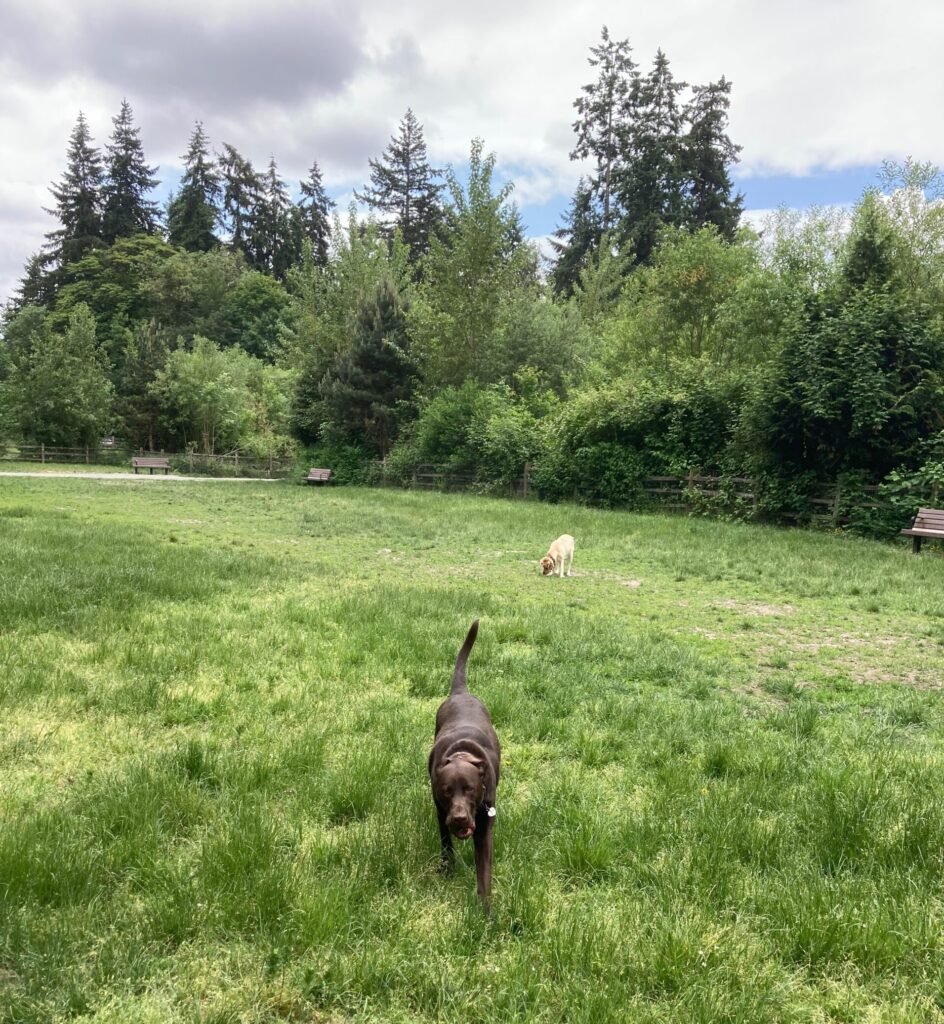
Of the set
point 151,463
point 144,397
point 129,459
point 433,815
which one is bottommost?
point 433,815

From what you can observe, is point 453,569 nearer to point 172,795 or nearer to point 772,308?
point 172,795

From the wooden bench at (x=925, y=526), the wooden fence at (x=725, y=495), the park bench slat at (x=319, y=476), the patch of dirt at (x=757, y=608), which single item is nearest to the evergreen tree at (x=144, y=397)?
the park bench slat at (x=319, y=476)

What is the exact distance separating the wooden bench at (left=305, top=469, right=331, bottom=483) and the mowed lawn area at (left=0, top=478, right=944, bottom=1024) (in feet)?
74.4

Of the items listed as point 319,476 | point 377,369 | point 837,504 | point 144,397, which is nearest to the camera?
point 837,504

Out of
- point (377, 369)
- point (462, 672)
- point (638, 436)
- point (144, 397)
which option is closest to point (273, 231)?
point (144, 397)

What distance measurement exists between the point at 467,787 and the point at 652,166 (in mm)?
48512

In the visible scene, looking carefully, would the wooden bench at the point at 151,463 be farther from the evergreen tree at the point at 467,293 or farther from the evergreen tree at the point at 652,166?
the evergreen tree at the point at 652,166

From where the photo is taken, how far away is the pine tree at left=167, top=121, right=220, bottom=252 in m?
65.4

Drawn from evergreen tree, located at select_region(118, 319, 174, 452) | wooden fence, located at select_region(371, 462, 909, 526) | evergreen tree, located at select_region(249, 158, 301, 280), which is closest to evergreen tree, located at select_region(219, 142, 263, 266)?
evergreen tree, located at select_region(249, 158, 301, 280)

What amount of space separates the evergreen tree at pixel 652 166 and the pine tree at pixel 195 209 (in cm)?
4228

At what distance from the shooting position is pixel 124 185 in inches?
2557

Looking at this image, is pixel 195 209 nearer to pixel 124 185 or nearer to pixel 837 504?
pixel 124 185

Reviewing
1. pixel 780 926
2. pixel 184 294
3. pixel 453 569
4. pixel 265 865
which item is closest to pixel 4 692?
pixel 265 865

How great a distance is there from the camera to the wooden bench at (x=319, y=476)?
3014cm
